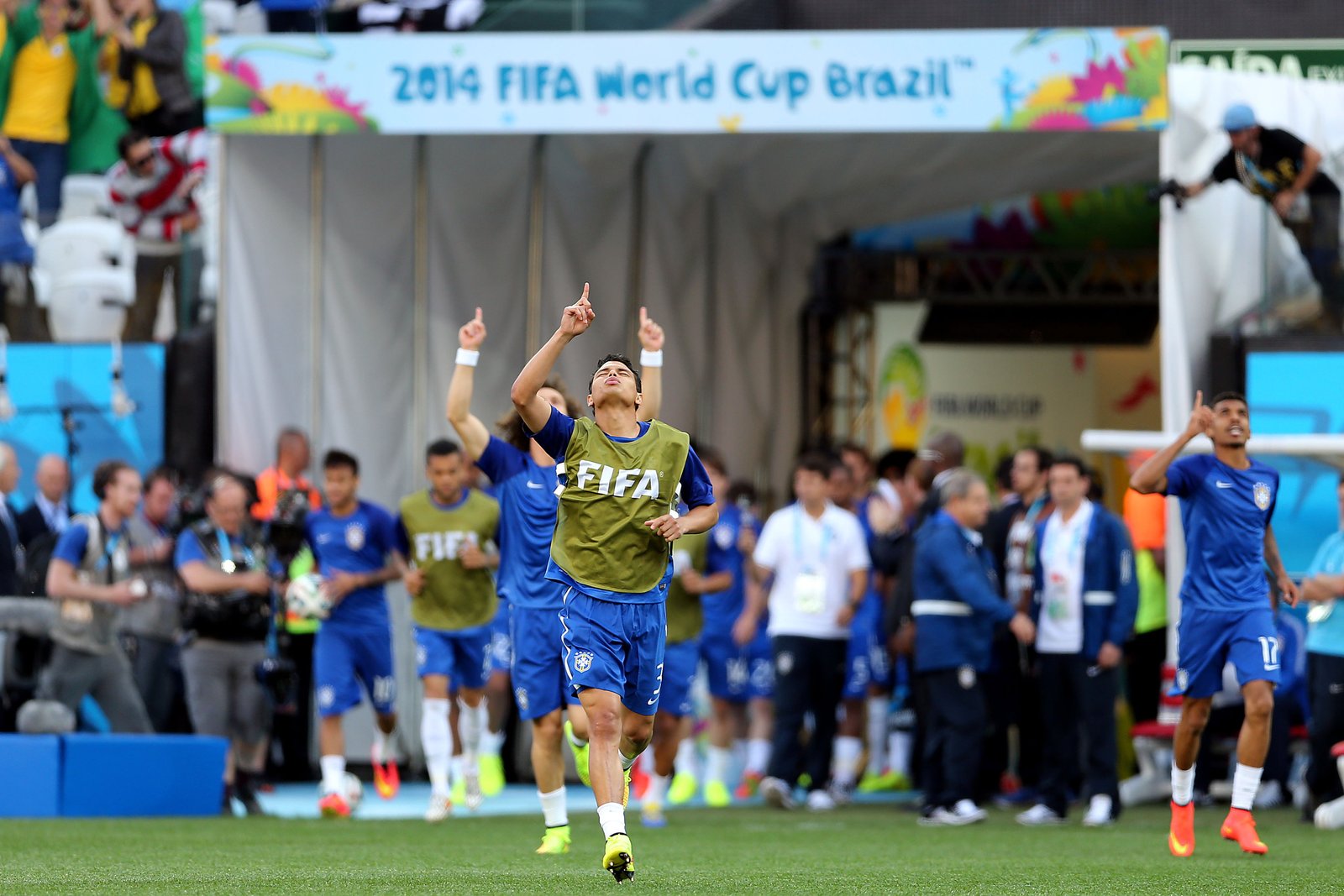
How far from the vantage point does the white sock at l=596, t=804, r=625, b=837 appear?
7200 mm

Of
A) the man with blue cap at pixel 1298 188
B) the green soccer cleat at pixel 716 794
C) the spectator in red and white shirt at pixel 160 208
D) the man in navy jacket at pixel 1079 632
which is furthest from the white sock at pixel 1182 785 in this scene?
the spectator in red and white shirt at pixel 160 208

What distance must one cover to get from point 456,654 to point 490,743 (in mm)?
1547

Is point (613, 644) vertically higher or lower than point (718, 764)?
higher

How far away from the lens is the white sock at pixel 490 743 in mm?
13399

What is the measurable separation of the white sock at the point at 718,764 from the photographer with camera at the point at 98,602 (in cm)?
389

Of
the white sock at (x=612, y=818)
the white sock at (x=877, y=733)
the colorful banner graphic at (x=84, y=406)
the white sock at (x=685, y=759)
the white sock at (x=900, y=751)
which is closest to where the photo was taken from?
the white sock at (x=612, y=818)

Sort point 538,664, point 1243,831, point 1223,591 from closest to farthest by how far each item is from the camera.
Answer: point 1243,831
point 1223,591
point 538,664

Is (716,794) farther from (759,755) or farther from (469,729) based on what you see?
(469,729)

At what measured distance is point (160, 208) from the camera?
15.8 metres

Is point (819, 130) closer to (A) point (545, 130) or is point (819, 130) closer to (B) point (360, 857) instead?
(A) point (545, 130)

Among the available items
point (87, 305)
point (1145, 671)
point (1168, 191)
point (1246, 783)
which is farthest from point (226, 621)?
point (1168, 191)

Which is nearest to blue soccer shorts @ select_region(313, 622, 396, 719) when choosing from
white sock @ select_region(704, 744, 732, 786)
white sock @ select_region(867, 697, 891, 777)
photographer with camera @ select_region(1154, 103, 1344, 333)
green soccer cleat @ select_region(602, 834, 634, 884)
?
white sock @ select_region(704, 744, 732, 786)

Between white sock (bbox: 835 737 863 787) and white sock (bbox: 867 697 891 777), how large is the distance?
2.46 feet

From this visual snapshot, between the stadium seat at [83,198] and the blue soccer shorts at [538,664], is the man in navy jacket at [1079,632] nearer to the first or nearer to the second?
the blue soccer shorts at [538,664]
